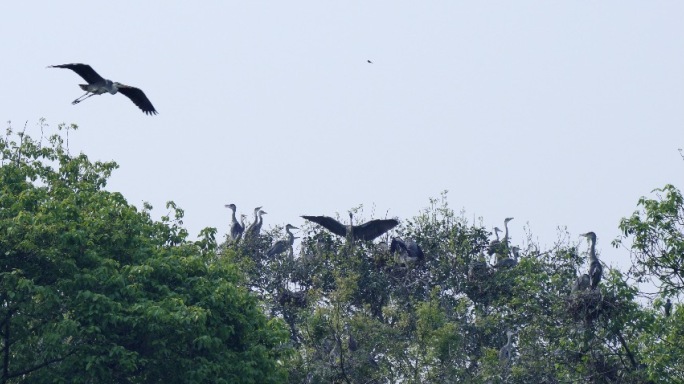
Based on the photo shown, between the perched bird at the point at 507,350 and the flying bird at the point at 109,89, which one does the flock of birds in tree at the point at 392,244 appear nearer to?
the perched bird at the point at 507,350

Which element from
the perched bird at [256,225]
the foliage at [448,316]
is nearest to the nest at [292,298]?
the foliage at [448,316]

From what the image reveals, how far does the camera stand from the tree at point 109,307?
2066 centimetres

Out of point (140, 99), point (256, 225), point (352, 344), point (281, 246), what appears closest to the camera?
point (140, 99)

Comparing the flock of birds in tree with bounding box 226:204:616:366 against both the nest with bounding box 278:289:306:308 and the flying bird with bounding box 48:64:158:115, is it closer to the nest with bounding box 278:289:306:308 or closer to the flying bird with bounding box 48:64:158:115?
the nest with bounding box 278:289:306:308

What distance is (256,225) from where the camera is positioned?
Result: 1378 inches

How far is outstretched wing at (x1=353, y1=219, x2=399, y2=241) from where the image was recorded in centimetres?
3089

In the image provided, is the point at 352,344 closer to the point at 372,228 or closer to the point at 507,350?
the point at 507,350

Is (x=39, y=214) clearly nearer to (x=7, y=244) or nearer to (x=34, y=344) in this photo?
(x=7, y=244)

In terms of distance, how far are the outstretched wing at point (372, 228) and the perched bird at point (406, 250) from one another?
38.8 inches

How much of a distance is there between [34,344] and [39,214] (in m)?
2.02

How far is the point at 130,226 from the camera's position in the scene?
2259 centimetres

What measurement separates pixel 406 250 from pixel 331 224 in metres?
2.16

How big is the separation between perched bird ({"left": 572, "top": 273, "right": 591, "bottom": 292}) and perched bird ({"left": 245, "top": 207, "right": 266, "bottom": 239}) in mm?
12204

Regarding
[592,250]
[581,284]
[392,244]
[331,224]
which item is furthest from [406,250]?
[581,284]
